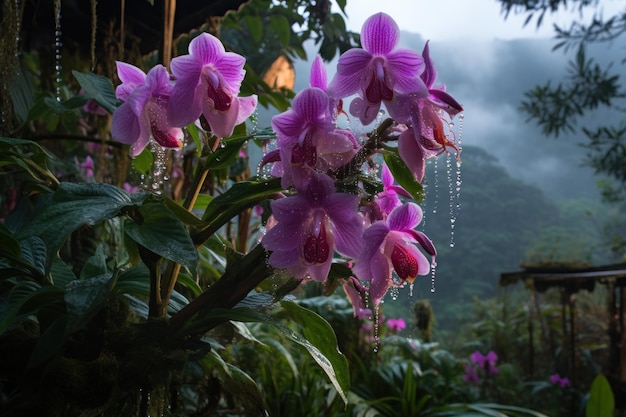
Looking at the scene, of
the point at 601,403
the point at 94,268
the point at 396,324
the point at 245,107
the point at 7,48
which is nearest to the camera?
the point at 245,107

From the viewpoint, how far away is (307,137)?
41 centimetres

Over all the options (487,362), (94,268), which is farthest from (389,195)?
(487,362)

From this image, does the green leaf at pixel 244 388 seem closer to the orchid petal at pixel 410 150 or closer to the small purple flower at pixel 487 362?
the orchid petal at pixel 410 150

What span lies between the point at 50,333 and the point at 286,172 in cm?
Result: 25

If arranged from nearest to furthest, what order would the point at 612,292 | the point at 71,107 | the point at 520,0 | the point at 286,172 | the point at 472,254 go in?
the point at 286,172 → the point at 71,107 → the point at 612,292 → the point at 520,0 → the point at 472,254

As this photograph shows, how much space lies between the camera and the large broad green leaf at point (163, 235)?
392mm

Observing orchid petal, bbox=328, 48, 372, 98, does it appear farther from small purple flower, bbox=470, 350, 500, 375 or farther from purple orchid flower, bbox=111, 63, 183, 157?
small purple flower, bbox=470, 350, 500, 375

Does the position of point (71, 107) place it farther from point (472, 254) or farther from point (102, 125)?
point (472, 254)

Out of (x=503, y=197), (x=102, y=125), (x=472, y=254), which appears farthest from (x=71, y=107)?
(x=503, y=197)

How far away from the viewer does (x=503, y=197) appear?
489 inches

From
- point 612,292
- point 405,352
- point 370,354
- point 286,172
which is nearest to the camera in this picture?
point 286,172

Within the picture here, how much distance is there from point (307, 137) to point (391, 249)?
13cm

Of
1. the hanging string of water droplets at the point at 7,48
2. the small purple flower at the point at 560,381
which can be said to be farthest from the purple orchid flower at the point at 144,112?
the small purple flower at the point at 560,381

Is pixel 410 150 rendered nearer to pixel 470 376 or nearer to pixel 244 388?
pixel 244 388
